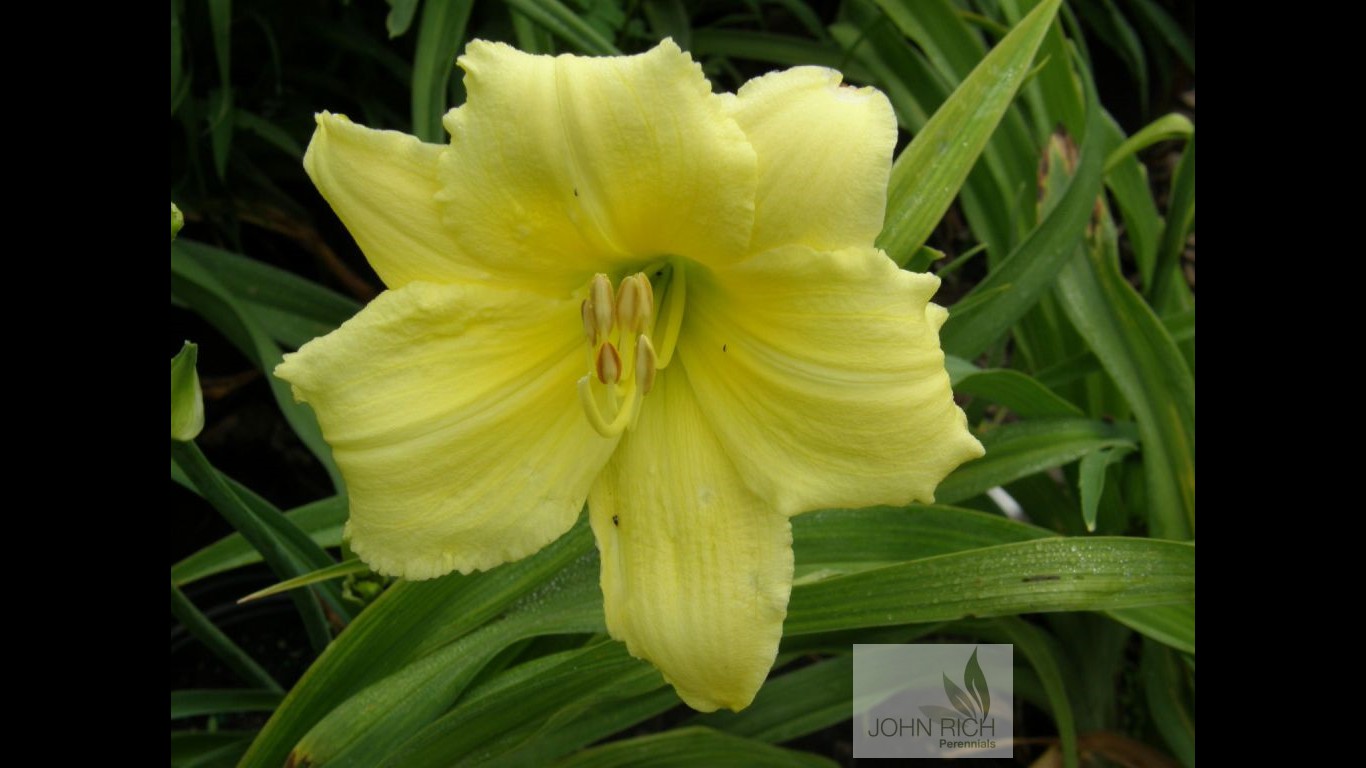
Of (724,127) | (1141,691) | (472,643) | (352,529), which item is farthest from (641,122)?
(1141,691)

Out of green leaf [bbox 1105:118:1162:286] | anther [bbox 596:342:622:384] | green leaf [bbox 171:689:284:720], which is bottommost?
green leaf [bbox 171:689:284:720]

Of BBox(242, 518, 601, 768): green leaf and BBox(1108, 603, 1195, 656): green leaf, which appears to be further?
BBox(1108, 603, 1195, 656): green leaf

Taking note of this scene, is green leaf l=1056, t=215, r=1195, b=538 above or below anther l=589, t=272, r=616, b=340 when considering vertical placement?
above

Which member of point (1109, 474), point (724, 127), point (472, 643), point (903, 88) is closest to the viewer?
point (724, 127)

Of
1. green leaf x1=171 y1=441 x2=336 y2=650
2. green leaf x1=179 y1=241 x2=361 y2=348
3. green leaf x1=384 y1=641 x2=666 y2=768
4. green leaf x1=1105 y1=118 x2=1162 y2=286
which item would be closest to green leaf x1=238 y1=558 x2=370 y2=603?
green leaf x1=171 y1=441 x2=336 y2=650

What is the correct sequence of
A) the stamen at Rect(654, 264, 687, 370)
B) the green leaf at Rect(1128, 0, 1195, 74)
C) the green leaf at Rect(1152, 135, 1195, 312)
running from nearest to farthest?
the stamen at Rect(654, 264, 687, 370) < the green leaf at Rect(1152, 135, 1195, 312) < the green leaf at Rect(1128, 0, 1195, 74)

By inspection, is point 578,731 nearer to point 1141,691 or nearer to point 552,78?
point 552,78

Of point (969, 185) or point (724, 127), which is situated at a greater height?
Answer: point (969, 185)

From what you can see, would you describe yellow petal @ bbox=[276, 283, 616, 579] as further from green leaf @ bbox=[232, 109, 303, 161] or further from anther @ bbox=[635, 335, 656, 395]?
green leaf @ bbox=[232, 109, 303, 161]
